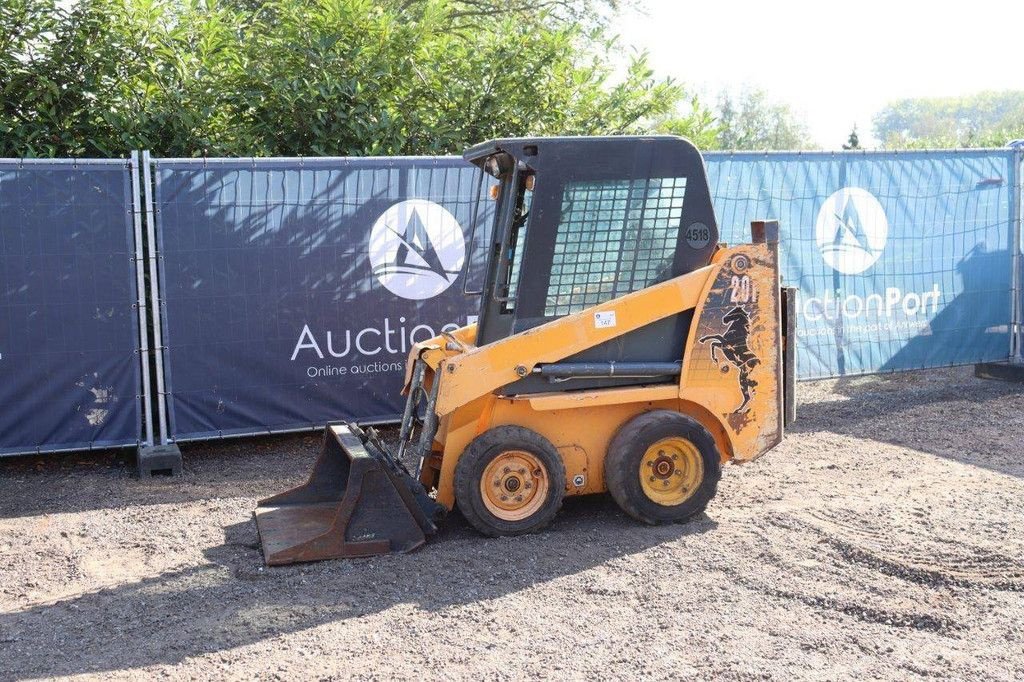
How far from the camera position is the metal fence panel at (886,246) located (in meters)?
9.52

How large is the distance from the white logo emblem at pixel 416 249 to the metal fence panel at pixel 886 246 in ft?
8.32

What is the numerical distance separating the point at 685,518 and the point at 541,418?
3.51 feet

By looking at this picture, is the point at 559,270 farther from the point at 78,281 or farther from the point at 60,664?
the point at 78,281

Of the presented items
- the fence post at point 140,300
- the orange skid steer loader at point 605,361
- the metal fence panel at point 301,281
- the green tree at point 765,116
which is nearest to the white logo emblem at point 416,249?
the metal fence panel at point 301,281

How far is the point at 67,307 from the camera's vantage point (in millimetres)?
7750

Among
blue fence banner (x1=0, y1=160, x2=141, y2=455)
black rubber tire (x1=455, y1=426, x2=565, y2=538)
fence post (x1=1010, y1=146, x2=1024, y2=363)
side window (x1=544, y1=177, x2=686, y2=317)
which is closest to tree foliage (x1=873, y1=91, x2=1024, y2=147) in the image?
fence post (x1=1010, y1=146, x2=1024, y2=363)

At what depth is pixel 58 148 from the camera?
10.2m

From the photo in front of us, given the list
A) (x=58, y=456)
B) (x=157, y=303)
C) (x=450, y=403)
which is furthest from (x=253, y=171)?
(x=450, y=403)

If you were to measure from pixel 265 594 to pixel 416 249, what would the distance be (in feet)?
13.3

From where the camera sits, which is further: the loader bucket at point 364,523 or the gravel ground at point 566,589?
the loader bucket at point 364,523

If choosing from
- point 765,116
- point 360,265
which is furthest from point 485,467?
point 765,116

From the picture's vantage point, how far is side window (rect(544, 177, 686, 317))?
19.7 feet

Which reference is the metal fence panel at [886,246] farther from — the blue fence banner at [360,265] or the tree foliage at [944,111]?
the tree foliage at [944,111]

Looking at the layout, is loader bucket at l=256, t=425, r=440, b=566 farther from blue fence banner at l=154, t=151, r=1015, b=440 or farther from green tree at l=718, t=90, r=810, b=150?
green tree at l=718, t=90, r=810, b=150
